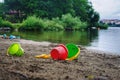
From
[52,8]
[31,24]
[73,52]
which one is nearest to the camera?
[73,52]

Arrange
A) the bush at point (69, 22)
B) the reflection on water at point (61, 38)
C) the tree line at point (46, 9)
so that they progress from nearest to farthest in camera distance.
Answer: the reflection on water at point (61, 38) → the bush at point (69, 22) → the tree line at point (46, 9)

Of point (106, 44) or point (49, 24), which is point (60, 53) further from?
point (49, 24)

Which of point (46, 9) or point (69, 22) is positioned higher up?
point (46, 9)

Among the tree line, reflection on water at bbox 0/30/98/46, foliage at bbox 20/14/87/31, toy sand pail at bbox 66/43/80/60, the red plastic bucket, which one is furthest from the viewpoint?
the tree line

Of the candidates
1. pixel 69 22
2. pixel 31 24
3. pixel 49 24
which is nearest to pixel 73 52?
pixel 31 24

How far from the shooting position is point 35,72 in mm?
7254

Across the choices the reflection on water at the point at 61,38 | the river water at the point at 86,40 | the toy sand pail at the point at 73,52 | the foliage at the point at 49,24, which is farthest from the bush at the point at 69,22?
the toy sand pail at the point at 73,52

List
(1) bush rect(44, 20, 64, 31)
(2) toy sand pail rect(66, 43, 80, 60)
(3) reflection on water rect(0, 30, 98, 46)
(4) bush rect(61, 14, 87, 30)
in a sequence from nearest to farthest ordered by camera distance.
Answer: (2) toy sand pail rect(66, 43, 80, 60)
(3) reflection on water rect(0, 30, 98, 46)
(1) bush rect(44, 20, 64, 31)
(4) bush rect(61, 14, 87, 30)

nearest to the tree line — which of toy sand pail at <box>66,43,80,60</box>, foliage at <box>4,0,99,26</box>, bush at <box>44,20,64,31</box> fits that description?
foliage at <box>4,0,99,26</box>

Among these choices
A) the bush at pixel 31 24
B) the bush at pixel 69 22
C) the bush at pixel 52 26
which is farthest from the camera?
the bush at pixel 69 22

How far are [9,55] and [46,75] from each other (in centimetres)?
373

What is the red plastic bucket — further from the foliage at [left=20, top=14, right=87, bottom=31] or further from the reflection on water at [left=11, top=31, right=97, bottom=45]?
the foliage at [left=20, top=14, right=87, bottom=31]

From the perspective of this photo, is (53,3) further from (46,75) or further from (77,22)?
(46,75)

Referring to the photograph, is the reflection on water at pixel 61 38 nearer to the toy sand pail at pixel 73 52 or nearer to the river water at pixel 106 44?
the river water at pixel 106 44
